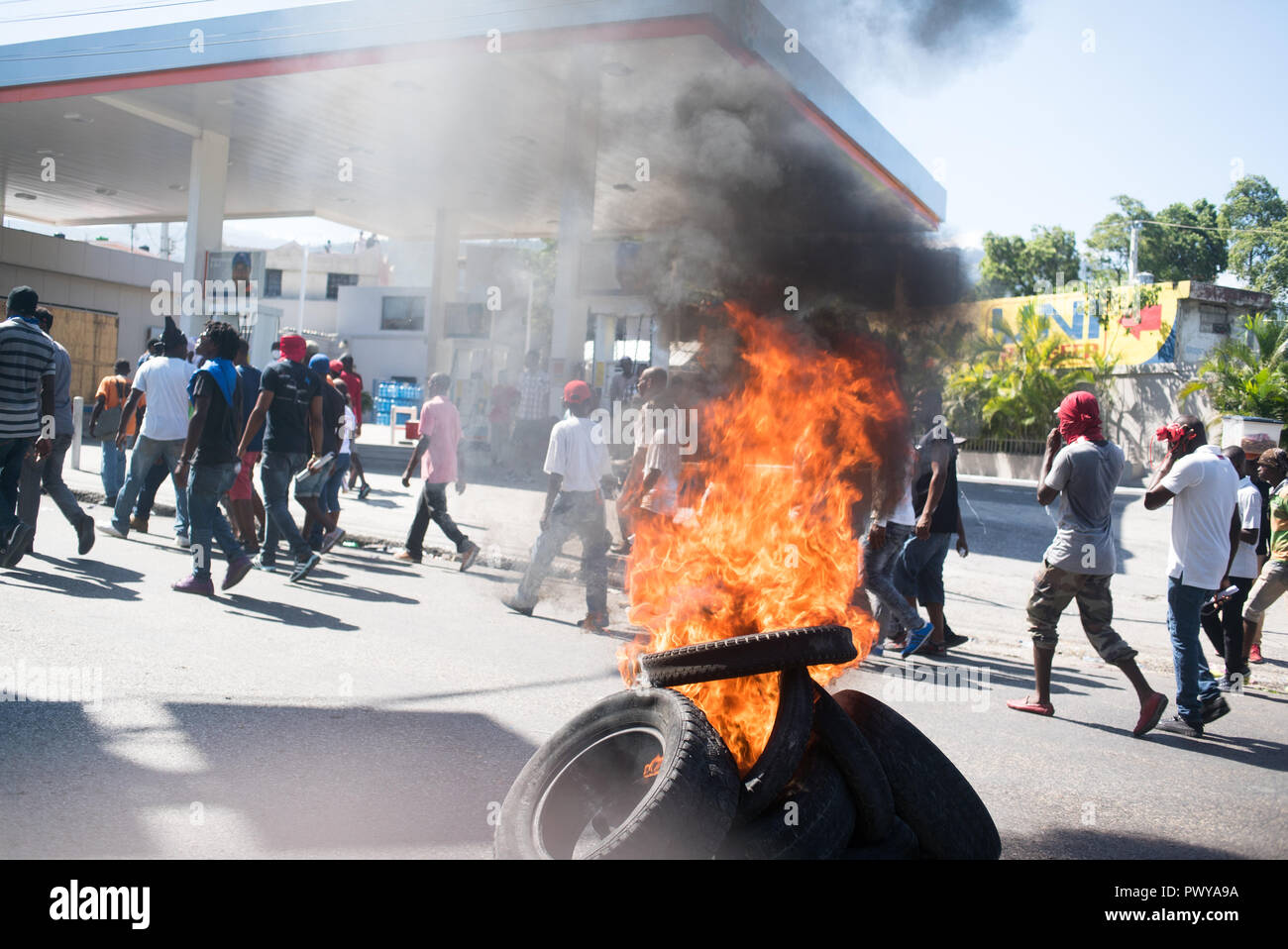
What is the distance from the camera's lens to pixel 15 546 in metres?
7.00

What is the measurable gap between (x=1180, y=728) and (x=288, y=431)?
260 inches

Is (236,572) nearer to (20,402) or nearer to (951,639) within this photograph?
(20,402)

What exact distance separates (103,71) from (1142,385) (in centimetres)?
1970

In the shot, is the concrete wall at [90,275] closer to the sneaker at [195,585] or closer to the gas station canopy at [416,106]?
the gas station canopy at [416,106]

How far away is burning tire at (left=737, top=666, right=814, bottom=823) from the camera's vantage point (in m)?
2.86

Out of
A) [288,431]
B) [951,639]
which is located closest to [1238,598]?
[951,639]

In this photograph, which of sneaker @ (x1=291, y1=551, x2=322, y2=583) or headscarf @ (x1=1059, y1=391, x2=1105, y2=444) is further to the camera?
sneaker @ (x1=291, y1=551, x2=322, y2=583)

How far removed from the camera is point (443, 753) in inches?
167

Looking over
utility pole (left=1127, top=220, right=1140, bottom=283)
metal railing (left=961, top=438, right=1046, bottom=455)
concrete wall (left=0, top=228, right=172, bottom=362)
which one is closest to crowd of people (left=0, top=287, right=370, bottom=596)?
metal railing (left=961, top=438, right=1046, bottom=455)

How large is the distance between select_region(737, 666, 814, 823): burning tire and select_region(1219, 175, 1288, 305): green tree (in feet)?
95.4

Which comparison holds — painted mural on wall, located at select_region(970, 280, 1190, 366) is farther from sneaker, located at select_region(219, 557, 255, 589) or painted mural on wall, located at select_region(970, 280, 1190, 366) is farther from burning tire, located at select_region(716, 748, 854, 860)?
burning tire, located at select_region(716, 748, 854, 860)

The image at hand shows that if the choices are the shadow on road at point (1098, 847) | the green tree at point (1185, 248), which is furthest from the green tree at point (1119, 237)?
the shadow on road at point (1098, 847)

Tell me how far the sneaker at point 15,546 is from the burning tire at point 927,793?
6.29 m
